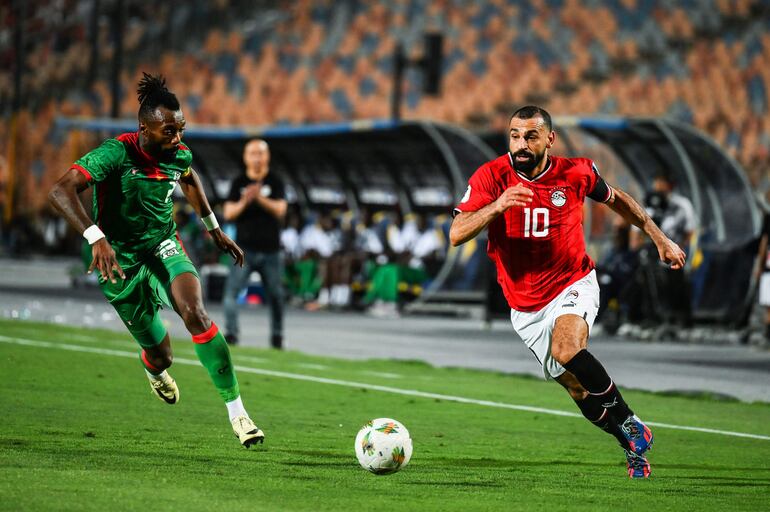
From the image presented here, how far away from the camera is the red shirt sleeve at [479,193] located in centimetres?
864

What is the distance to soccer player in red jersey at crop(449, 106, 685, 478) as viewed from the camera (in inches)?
339

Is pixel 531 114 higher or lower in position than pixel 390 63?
lower

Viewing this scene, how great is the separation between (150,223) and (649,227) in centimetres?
311

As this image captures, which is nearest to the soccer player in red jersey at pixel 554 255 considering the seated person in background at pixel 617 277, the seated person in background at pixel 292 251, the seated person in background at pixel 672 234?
the seated person in background at pixel 672 234

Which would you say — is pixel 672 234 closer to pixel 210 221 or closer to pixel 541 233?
pixel 210 221

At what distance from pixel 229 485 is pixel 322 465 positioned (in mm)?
1003

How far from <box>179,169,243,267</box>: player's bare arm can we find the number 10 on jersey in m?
2.04

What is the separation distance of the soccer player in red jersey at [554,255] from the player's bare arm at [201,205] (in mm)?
1876

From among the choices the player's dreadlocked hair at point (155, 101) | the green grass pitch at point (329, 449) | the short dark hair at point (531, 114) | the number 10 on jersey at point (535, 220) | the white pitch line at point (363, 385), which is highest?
the player's dreadlocked hair at point (155, 101)

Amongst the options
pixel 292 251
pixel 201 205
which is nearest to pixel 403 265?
pixel 292 251

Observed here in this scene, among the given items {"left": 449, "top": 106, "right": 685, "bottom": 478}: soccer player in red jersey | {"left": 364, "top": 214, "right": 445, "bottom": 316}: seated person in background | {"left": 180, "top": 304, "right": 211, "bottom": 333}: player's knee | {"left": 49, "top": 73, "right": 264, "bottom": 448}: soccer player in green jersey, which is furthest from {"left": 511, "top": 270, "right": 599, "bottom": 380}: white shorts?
{"left": 364, "top": 214, "right": 445, "bottom": 316}: seated person in background

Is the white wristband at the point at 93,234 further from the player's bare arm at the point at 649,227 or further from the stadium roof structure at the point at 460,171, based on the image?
the stadium roof structure at the point at 460,171

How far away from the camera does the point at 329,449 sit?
363 inches

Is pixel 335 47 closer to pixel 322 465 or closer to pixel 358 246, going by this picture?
pixel 358 246
